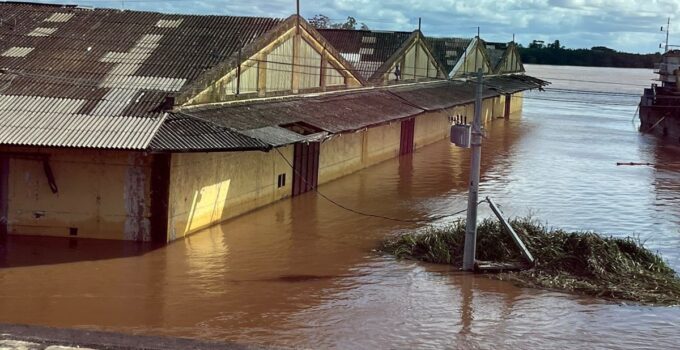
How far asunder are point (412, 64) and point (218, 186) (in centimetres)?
2349

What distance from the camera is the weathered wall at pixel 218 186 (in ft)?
55.3

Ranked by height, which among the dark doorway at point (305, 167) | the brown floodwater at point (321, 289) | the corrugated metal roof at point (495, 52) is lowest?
the brown floodwater at point (321, 289)

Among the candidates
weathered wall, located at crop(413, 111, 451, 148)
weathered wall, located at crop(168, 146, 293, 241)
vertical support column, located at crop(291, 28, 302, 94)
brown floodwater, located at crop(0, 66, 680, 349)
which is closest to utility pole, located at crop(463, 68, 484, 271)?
brown floodwater, located at crop(0, 66, 680, 349)

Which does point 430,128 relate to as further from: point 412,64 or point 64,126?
point 64,126

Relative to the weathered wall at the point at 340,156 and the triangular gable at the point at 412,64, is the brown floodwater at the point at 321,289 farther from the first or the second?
the triangular gable at the point at 412,64

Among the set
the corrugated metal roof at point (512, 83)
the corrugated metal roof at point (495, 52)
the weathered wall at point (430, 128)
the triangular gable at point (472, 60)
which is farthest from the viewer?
the corrugated metal roof at point (495, 52)

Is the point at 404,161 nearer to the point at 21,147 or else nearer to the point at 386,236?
the point at 386,236

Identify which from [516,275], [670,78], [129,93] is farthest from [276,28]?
[670,78]

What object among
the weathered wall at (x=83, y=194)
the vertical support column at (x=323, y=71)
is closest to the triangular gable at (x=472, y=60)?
the vertical support column at (x=323, y=71)

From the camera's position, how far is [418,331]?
12344 mm

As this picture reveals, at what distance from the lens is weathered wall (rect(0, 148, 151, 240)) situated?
53.8 ft

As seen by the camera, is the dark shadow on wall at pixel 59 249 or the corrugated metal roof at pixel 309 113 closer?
the dark shadow on wall at pixel 59 249

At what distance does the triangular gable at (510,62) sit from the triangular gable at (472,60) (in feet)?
16.2

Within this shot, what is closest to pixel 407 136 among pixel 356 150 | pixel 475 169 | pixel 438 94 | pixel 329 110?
pixel 438 94
